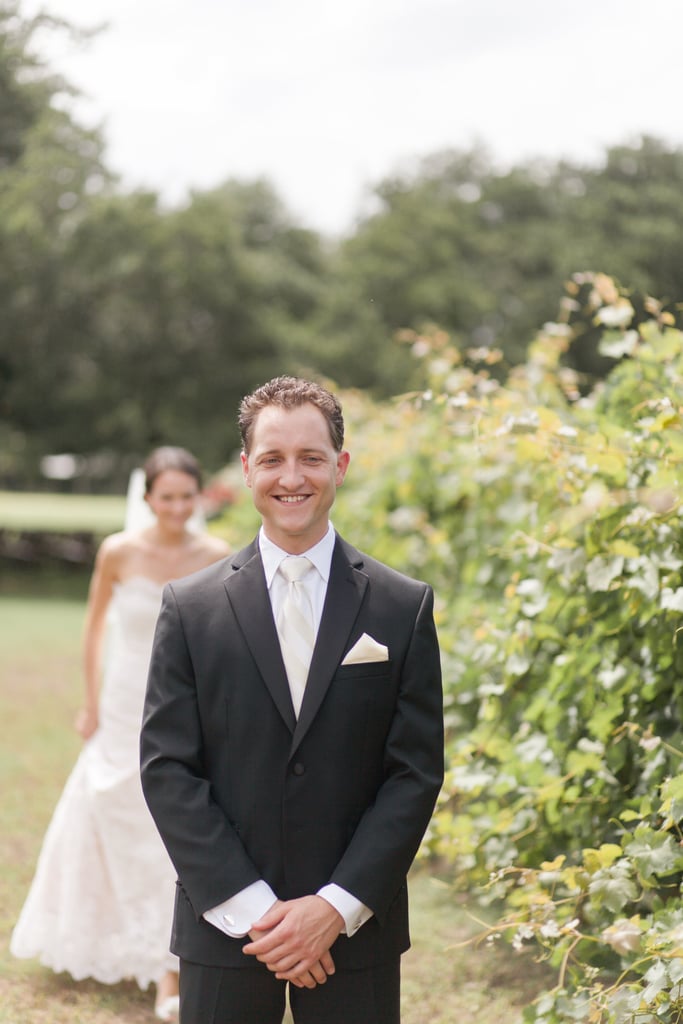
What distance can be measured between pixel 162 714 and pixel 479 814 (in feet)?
9.56

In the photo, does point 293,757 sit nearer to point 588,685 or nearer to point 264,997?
point 264,997

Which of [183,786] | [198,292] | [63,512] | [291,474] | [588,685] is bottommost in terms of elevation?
[183,786]

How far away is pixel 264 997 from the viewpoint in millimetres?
2529

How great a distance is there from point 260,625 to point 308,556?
192mm

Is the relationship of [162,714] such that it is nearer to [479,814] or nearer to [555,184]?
[479,814]

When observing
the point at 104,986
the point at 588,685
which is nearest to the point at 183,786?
the point at 588,685

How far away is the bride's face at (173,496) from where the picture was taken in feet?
16.4

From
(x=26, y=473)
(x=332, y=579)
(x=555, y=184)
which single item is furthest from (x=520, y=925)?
(x=555, y=184)

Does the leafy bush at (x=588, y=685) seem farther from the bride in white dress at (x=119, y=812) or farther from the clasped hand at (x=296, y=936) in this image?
the bride in white dress at (x=119, y=812)

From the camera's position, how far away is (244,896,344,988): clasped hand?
2396 mm

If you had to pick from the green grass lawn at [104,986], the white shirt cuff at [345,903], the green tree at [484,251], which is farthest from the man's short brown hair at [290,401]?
the green tree at [484,251]

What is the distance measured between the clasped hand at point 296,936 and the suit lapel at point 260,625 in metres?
0.37

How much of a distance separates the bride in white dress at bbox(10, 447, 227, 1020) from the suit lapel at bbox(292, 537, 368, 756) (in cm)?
247

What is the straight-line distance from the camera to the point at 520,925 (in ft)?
10.3
